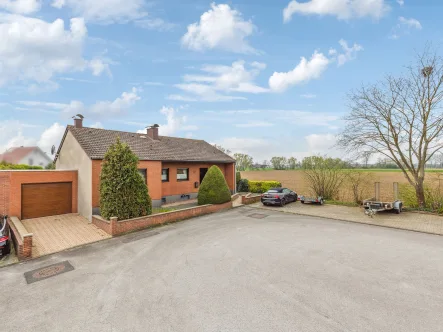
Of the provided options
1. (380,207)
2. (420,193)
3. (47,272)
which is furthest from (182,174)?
(420,193)

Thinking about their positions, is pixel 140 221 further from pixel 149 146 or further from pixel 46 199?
pixel 149 146

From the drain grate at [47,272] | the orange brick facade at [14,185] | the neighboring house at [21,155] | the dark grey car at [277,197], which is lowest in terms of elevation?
the drain grate at [47,272]

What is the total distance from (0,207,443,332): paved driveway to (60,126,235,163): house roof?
23.1ft

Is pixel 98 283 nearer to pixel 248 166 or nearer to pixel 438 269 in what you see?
pixel 438 269

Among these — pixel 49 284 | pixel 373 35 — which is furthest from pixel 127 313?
pixel 373 35

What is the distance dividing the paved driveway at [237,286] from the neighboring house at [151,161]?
523 cm

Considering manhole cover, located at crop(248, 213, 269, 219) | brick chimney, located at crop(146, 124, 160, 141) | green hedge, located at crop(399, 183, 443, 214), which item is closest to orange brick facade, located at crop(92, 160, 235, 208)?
brick chimney, located at crop(146, 124, 160, 141)

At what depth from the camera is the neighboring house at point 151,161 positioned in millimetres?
12984

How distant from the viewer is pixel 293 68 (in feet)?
49.3

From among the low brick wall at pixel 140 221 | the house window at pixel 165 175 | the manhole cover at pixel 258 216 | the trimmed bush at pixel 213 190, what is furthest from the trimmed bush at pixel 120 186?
the manhole cover at pixel 258 216

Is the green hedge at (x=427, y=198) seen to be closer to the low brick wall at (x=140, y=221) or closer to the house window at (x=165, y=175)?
the low brick wall at (x=140, y=221)

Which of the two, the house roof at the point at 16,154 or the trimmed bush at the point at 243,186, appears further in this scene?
the trimmed bush at the point at 243,186

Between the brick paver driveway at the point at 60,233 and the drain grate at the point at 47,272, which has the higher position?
the brick paver driveway at the point at 60,233

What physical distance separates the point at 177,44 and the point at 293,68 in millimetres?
7946
